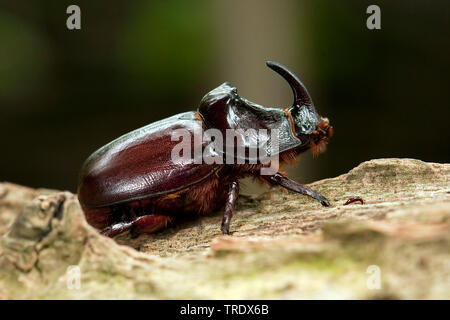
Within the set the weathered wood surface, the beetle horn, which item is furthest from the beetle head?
the weathered wood surface

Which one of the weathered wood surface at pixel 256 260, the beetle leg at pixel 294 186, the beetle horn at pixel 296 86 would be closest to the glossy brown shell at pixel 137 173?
the beetle leg at pixel 294 186

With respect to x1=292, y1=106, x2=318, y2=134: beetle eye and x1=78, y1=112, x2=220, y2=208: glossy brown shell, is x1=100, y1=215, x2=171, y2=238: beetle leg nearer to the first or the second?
x1=78, y1=112, x2=220, y2=208: glossy brown shell

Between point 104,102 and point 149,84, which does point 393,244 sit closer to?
point 149,84

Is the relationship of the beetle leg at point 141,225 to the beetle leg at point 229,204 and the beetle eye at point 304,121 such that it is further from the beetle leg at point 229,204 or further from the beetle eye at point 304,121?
the beetle eye at point 304,121

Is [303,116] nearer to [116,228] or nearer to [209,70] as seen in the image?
[116,228]

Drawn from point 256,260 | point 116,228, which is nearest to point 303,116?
point 116,228
